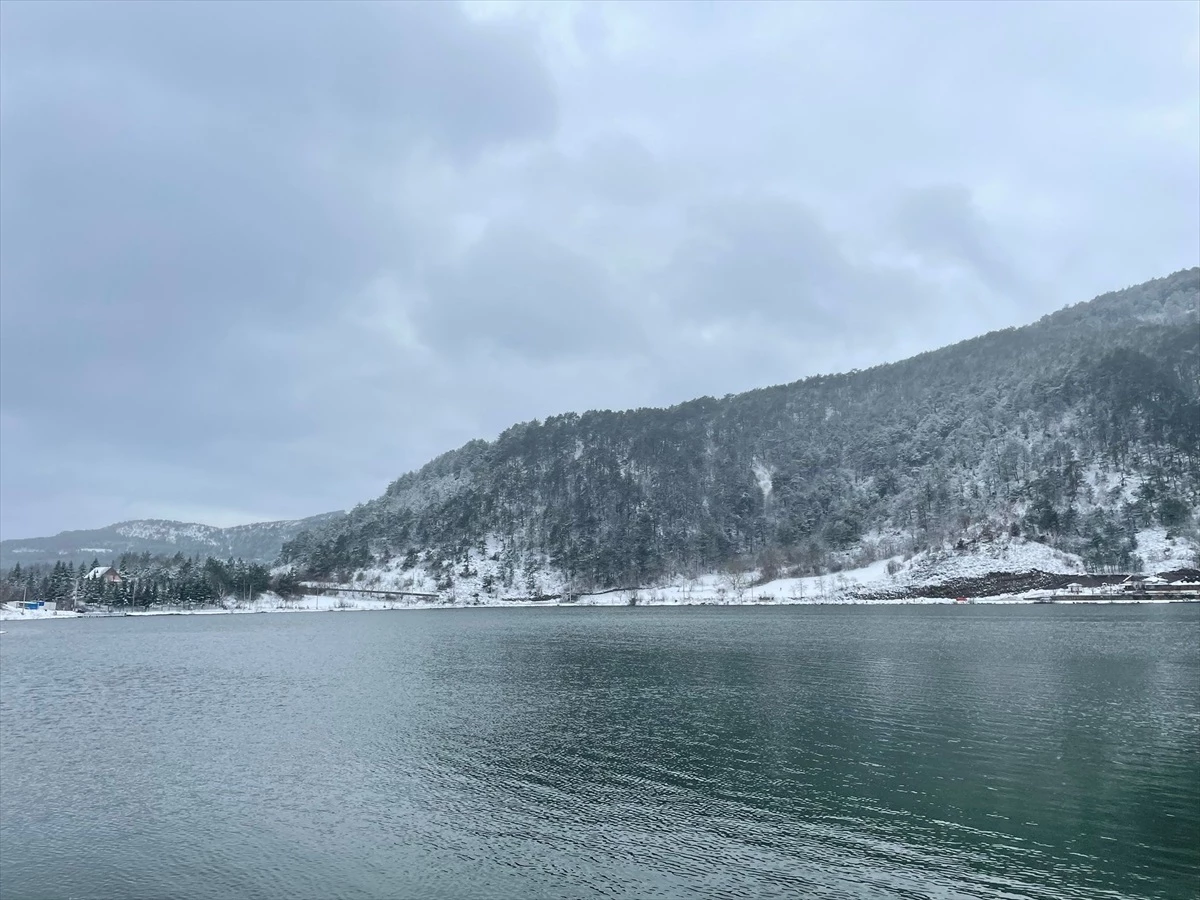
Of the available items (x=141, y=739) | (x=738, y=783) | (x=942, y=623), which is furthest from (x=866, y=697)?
(x=942, y=623)

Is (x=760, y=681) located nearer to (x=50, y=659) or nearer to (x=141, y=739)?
(x=141, y=739)

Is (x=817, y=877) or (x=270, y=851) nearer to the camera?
(x=817, y=877)

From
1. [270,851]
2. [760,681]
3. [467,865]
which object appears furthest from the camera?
[760,681]

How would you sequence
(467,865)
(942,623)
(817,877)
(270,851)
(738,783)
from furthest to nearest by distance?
(942,623), (738,783), (270,851), (467,865), (817,877)

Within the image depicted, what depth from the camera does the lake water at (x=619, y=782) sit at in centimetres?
2503

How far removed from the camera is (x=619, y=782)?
1385 inches

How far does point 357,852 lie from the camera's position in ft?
90.8

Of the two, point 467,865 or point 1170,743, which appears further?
point 1170,743

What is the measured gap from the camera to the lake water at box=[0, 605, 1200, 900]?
25.0m

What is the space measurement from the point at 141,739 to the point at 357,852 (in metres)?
27.7

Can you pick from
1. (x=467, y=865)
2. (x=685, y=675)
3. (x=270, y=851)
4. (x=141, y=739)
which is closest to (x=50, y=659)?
(x=141, y=739)

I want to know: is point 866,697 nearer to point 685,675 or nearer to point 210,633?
point 685,675

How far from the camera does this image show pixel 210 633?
144000 millimetres

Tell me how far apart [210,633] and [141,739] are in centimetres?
11006
